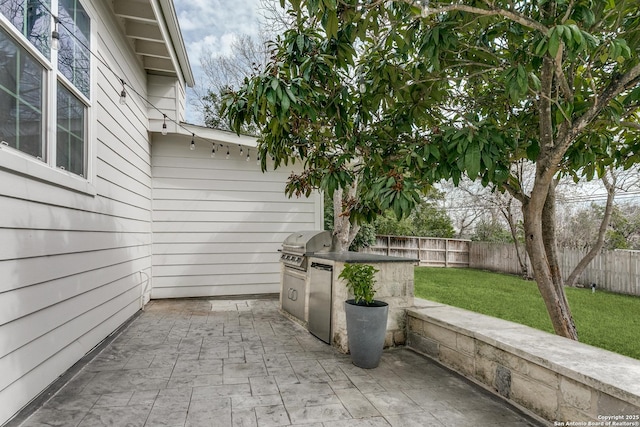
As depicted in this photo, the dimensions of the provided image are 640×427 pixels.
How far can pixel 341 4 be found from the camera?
252 centimetres

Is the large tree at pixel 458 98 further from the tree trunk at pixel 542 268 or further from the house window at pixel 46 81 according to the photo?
the house window at pixel 46 81

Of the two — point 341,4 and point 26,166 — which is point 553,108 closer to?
point 341,4

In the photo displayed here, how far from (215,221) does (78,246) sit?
3.26 metres

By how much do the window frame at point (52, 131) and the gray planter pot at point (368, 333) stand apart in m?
2.57

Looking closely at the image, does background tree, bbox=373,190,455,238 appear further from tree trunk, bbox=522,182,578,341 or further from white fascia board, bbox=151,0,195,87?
tree trunk, bbox=522,182,578,341

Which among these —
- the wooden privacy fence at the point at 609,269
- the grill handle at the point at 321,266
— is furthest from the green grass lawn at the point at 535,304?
the grill handle at the point at 321,266

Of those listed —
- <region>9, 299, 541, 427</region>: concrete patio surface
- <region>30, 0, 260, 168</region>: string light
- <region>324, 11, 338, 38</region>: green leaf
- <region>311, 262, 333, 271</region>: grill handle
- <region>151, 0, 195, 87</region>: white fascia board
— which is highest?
<region>151, 0, 195, 87</region>: white fascia board

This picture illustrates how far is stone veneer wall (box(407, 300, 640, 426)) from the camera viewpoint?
187 cm

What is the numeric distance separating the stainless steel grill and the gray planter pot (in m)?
1.53

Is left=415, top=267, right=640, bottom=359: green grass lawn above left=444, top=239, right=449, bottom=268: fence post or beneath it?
beneath

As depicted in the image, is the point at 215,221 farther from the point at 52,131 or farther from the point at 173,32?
the point at 52,131

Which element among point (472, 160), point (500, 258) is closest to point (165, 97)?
point (472, 160)

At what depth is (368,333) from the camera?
10.2ft

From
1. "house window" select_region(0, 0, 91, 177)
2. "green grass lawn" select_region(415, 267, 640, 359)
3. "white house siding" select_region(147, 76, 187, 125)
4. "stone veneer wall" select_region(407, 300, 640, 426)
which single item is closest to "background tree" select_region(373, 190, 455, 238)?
"green grass lawn" select_region(415, 267, 640, 359)
